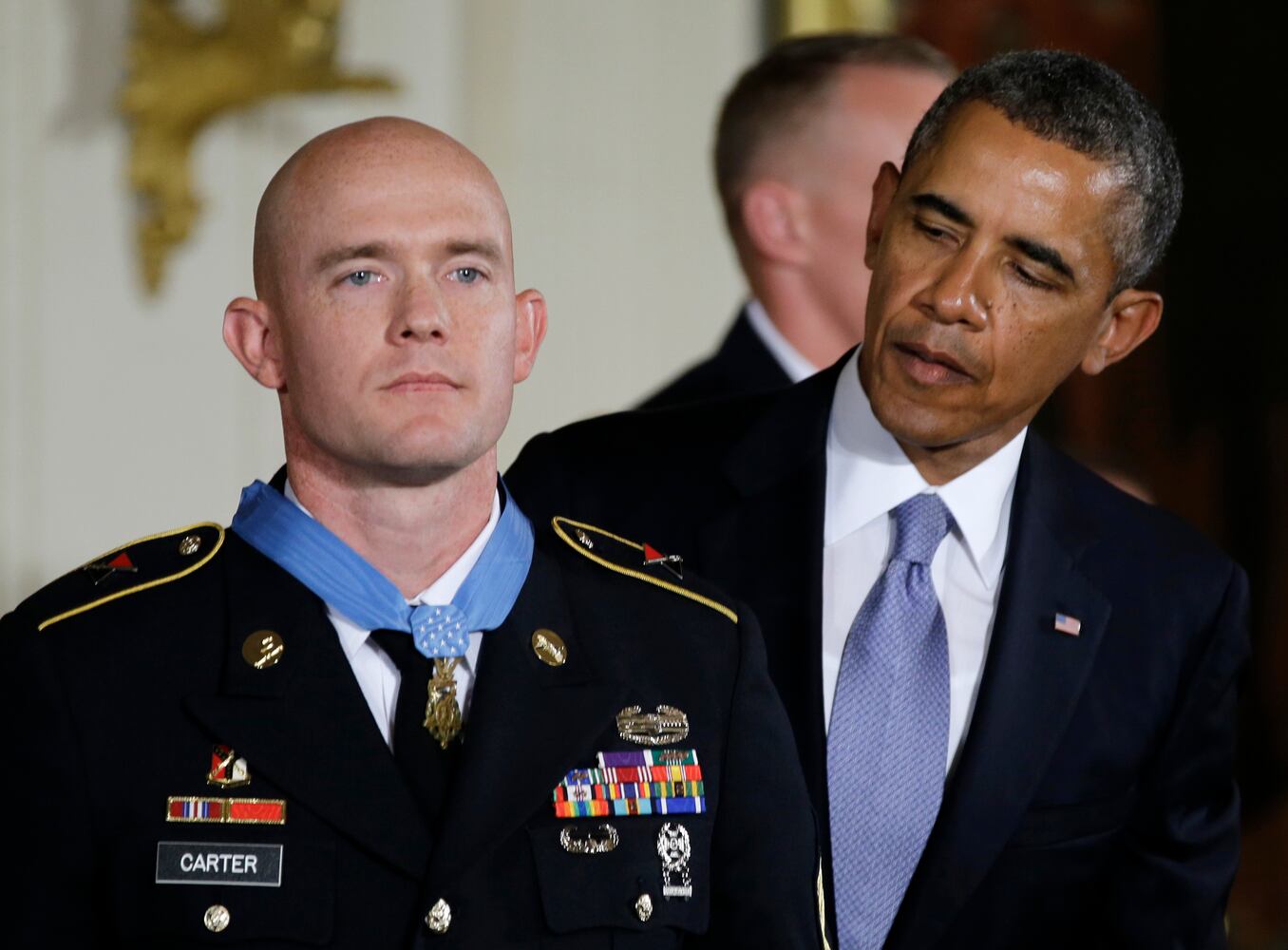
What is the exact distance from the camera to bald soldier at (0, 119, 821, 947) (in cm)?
158

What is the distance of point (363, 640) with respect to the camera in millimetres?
1688

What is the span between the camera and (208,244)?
3.66m

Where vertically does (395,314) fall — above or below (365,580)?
above

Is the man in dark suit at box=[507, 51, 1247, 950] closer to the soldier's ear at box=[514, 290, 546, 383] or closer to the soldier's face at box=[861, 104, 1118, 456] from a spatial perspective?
the soldier's face at box=[861, 104, 1118, 456]

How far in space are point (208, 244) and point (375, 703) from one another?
2136 mm

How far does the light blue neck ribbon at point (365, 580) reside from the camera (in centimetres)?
166

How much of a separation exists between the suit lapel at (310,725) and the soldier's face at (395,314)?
13 centimetres

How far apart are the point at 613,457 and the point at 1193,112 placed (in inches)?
133

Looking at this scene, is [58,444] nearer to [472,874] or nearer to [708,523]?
[708,523]

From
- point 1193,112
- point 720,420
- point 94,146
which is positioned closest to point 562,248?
point 94,146

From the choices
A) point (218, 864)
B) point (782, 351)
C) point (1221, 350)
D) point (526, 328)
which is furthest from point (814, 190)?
point (1221, 350)

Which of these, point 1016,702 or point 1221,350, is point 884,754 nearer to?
point 1016,702

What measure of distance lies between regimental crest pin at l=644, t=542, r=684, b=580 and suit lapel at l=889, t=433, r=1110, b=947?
1.10ft

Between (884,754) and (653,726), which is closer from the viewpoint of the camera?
(653,726)
